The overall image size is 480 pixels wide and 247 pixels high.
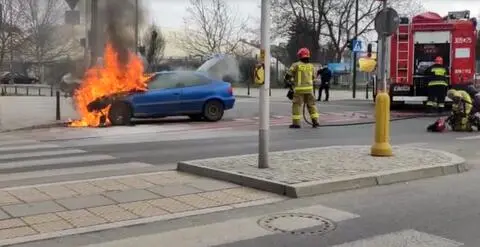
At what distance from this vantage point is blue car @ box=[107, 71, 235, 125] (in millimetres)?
15055

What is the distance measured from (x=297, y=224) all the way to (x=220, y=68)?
27.7m

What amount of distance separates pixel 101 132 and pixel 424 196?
862cm

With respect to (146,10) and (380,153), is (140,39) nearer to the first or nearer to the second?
(146,10)

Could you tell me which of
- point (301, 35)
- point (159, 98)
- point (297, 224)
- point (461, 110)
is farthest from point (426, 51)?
point (301, 35)

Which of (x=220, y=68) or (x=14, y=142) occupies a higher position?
(x=220, y=68)

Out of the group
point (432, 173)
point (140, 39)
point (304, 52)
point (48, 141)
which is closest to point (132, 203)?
point (432, 173)

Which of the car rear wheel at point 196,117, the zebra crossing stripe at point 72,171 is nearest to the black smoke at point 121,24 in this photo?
the car rear wheel at point 196,117

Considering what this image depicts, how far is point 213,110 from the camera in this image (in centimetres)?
1638

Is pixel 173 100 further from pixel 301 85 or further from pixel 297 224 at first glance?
pixel 297 224

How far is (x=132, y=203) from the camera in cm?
631

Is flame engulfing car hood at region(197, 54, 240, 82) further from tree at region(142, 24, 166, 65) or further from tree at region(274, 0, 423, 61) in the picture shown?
tree at region(274, 0, 423, 61)

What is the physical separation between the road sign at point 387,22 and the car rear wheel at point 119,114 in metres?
7.73

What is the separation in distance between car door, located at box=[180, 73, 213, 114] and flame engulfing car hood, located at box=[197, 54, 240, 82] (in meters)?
10.3

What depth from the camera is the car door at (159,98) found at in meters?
15.2
